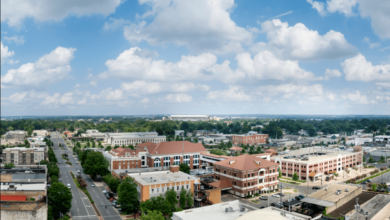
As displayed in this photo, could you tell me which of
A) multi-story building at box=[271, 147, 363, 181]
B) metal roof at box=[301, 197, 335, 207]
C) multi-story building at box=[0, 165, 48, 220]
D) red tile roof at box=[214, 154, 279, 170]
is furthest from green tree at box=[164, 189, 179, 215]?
multi-story building at box=[271, 147, 363, 181]

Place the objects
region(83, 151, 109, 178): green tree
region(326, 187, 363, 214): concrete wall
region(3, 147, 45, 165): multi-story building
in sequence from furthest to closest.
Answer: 1. region(3, 147, 45, 165): multi-story building
2. region(83, 151, 109, 178): green tree
3. region(326, 187, 363, 214): concrete wall

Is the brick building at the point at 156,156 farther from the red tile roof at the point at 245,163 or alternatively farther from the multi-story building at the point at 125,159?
the red tile roof at the point at 245,163

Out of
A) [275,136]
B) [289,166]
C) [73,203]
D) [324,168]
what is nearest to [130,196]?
[73,203]

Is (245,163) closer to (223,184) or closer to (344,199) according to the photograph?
(223,184)

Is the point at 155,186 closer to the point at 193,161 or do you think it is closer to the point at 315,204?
the point at 315,204

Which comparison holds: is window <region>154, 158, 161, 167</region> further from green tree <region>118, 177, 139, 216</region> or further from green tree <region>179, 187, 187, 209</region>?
green tree <region>179, 187, 187, 209</region>

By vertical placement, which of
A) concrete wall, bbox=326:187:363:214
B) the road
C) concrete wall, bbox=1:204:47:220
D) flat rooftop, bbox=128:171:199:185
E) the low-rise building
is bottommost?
the road
